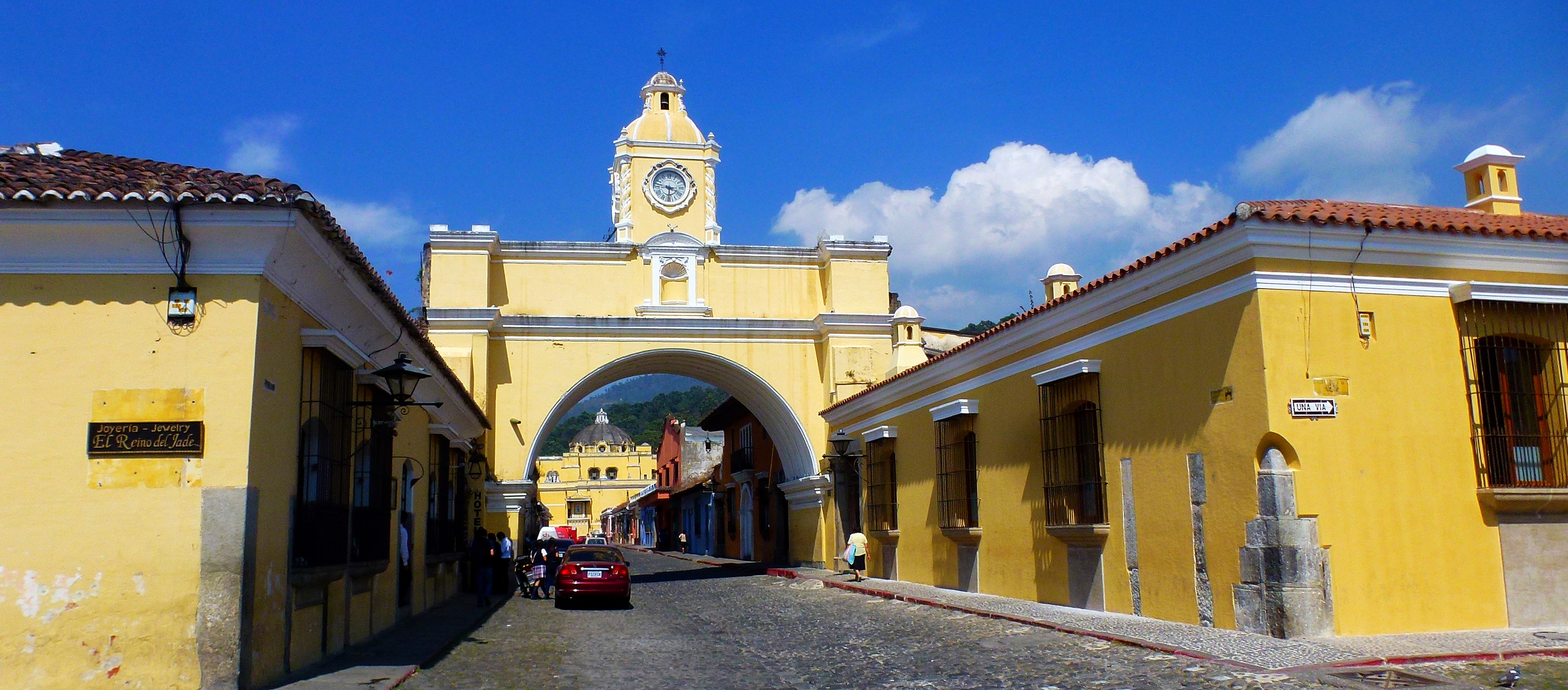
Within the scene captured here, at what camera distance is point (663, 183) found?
25156mm

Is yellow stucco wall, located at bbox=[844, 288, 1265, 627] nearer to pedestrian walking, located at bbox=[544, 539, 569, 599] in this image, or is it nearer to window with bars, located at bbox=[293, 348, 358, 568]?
window with bars, located at bbox=[293, 348, 358, 568]

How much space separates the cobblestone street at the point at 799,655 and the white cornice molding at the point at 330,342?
8.89 feet

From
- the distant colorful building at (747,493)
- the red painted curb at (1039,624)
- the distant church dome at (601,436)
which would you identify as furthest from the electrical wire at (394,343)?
the distant church dome at (601,436)

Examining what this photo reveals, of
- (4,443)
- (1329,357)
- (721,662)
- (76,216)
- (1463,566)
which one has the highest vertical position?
(76,216)

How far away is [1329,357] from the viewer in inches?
389

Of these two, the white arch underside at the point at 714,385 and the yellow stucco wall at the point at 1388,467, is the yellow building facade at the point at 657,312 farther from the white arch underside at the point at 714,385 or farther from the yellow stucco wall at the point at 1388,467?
the yellow stucco wall at the point at 1388,467

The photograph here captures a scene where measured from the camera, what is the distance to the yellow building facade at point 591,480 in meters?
75.8

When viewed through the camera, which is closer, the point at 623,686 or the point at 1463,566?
the point at 623,686

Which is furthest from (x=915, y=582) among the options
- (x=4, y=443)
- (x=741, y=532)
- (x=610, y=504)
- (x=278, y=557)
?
(x=610, y=504)

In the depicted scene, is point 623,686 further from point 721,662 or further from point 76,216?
point 76,216

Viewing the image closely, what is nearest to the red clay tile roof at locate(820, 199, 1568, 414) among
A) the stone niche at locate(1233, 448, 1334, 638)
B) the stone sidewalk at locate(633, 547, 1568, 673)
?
the stone niche at locate(1233, 448, 1334, 638)

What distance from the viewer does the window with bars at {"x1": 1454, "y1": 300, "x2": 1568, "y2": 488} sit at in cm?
1023

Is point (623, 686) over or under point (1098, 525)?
under

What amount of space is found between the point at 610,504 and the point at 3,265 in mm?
70689
